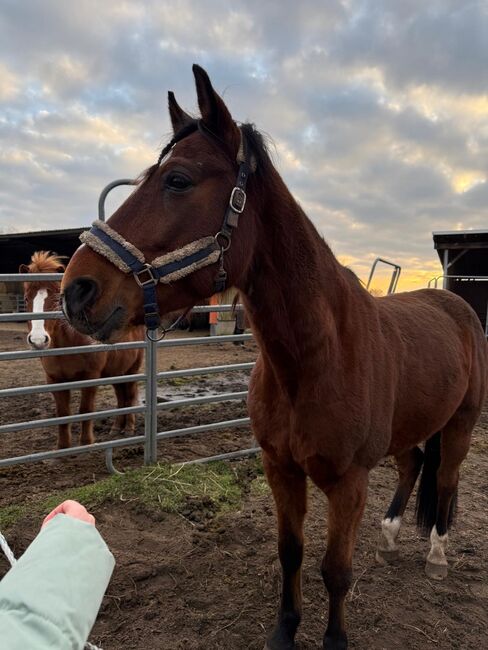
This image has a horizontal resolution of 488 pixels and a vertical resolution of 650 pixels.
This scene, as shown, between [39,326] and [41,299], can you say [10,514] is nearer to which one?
[39,326]

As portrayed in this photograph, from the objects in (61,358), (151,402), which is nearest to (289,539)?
(151,402)

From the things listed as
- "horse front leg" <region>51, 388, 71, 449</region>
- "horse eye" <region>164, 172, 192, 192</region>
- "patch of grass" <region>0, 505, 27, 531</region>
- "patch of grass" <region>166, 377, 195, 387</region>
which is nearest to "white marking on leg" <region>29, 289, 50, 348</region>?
"horse front leg" <region>51, 388, 71, 449</region>

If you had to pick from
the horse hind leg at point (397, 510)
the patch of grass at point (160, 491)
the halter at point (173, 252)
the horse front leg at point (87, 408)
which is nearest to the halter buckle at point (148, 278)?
the halter at point (173, 252)

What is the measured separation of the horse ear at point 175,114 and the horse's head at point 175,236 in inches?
5.0

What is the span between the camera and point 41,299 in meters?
3.83

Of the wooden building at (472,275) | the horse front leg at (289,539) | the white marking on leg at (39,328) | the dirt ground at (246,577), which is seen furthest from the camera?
the wooden building at (472,275)

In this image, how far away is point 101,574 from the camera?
97 cm

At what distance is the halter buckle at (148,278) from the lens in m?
1.46

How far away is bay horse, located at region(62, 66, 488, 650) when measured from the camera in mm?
1476

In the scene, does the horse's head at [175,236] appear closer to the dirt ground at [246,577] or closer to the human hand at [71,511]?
the human hand at [71,511]

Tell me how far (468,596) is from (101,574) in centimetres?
239

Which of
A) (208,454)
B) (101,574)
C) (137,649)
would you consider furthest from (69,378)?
(101,574)

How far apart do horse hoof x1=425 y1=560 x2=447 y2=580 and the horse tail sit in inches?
11.6

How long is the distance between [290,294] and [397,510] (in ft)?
6.37
